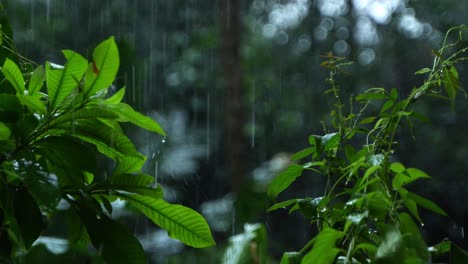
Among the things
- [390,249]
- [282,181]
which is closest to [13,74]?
[282,181]

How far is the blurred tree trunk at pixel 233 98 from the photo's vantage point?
16.7 feet

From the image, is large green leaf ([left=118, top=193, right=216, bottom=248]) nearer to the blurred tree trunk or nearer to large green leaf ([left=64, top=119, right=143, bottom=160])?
large green leaf ([left=64, top=119, right=143, bottom=160])

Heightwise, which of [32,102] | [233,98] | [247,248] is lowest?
[233,98]

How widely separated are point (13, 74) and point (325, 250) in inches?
14.2

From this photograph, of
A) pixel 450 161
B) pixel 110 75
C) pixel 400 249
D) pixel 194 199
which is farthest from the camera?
pixel 194 199

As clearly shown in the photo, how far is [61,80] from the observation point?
590 millimetres

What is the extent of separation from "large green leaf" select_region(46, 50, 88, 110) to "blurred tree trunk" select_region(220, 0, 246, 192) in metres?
4.34

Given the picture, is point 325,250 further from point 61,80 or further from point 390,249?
point 61,80

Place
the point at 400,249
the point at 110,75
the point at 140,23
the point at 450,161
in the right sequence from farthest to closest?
the point at 140,23 → the point at 450,161 → the point at 110,75 → the point at 400,249

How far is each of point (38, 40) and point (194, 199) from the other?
2438mm

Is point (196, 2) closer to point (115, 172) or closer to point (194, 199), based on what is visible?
point (194, 199)

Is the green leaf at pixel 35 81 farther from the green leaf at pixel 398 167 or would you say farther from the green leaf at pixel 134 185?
the green leaf at pixel 398 167

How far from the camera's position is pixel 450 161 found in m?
5.38

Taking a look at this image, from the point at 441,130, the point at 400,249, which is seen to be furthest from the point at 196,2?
the point at 400,249
